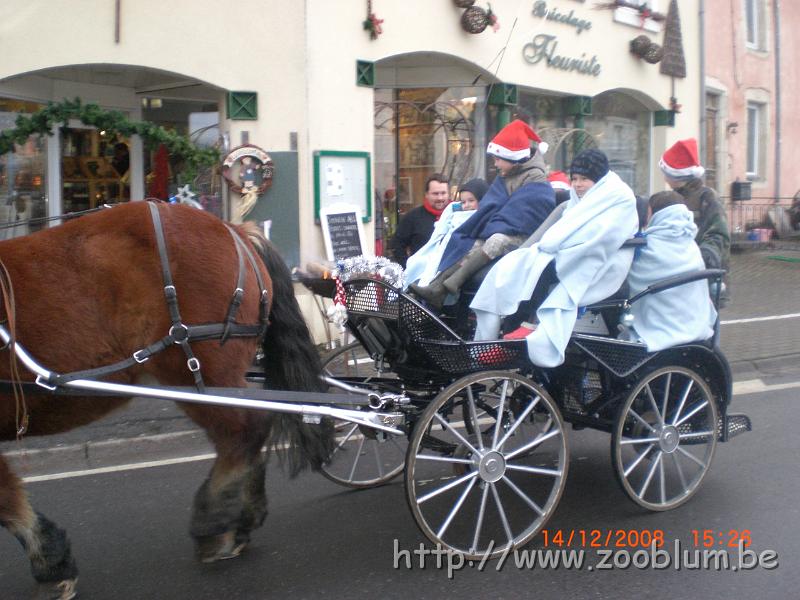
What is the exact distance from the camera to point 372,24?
9.93 metres

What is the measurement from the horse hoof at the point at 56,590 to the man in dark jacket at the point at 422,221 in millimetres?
4936

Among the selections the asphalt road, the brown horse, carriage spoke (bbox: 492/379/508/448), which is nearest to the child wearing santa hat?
the asphalt road

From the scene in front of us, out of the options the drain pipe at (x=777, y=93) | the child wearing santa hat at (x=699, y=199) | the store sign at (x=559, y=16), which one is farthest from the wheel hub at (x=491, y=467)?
the drain pipe at (x=777, y=93)

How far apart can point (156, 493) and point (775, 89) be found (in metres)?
17.2

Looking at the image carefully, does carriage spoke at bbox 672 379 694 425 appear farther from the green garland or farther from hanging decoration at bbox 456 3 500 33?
hanging decoration at bbox 456 3 500 33

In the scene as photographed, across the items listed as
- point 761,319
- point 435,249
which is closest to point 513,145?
point 435,249

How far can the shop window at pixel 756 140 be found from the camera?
18297 mm

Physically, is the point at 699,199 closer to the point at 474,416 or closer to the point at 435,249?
the point at 435,249

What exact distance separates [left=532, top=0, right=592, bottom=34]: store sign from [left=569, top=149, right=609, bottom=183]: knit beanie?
8.13 metres

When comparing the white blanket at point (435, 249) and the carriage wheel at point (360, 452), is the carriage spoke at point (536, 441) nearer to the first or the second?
the carriage wheel at point (360, 452)

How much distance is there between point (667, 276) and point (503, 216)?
971 mm

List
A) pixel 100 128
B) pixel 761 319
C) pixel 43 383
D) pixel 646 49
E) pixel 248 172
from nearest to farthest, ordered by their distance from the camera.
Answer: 1. pixel 43 383
2. pixel 100 128
3. pixel 248 172
4. pixel 761 319
5. pixel 646 49

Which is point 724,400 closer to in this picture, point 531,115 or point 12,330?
point 12,330

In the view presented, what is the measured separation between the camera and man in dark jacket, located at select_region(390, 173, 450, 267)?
802cm
